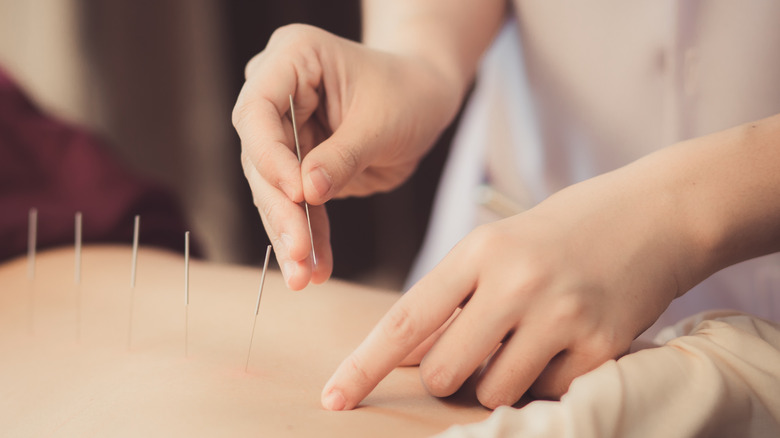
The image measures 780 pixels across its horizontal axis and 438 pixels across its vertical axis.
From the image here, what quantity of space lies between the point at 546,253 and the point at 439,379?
18 cm

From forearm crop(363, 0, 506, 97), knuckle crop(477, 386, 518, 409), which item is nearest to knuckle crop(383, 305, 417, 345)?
knuckle crop(477, 386, 518, 409)

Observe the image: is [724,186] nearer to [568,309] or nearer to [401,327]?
[568,309]

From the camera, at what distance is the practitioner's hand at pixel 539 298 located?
28.0 inches

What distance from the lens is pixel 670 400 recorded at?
63cm

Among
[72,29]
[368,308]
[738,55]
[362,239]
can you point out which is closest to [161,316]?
[368,308]

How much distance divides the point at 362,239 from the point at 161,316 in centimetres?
138

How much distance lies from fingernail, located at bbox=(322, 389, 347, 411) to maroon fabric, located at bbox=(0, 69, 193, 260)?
2.96ft

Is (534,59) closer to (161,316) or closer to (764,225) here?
(764,225)

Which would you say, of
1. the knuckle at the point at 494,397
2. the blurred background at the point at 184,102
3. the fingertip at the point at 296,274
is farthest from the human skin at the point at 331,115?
the blurred background at the point at 184,102

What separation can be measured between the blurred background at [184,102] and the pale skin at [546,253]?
1.54 metres

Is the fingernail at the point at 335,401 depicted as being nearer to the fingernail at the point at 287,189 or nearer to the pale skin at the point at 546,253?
the pale skin at the point at 546,253

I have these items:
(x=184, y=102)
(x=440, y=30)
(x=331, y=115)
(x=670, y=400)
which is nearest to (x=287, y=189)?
(x=331, y=115)

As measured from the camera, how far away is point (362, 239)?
2434 millimetres

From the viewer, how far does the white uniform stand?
3.51 ft
